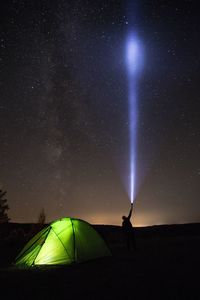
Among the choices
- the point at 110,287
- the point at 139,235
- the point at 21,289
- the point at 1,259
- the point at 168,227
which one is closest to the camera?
the point at 110,287

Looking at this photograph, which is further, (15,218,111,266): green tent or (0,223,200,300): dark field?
(15,218,111,266): green tent

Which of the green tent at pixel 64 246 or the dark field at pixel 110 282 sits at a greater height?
the green tent at pixel 64 246

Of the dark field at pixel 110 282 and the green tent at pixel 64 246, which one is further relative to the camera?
the green tent at pixel 64 246

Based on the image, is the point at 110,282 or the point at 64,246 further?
the point at 64,246

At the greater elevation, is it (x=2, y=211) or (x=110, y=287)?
(x=2, y=211)

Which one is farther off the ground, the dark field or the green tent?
the green tent

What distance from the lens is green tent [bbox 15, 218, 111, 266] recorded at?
13555mm

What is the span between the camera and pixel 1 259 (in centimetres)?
1828

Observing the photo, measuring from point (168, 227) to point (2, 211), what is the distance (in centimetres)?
2401

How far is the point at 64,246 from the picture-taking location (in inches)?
541

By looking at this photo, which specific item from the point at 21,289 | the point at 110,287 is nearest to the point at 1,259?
the point at 21,289

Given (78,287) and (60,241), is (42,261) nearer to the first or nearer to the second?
(60,241)

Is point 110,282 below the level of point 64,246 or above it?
below

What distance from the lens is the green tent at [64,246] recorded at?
13555 millimetres
